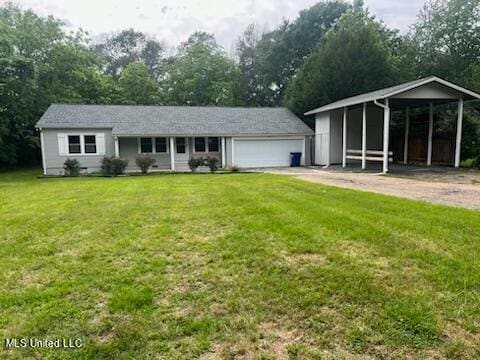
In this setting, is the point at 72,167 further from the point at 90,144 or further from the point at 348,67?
the point at 348,67

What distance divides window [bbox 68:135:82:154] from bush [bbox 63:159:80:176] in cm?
126

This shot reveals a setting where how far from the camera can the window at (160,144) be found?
20.5 meters

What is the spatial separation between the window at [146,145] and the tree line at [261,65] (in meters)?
7.30

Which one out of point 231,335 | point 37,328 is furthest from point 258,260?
point 37,328

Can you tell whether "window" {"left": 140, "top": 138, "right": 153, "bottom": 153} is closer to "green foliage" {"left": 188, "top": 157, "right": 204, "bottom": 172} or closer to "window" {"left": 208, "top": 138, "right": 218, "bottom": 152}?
"window" {"left": 208, "top": 138, "right": 218, "bottom": 152}

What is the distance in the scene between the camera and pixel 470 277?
11.2ft

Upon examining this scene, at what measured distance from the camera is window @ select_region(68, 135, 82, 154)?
61.5 ft

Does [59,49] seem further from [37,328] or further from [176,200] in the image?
[37,328]

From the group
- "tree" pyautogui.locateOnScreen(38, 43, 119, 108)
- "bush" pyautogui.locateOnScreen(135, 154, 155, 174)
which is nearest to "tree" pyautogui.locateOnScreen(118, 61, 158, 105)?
"tree" pyautogui.locateOnScreen(38, 43, 119, 108)

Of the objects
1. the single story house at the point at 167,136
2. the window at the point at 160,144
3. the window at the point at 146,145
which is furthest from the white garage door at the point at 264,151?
the window at the point at 146,145

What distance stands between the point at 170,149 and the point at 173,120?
6.87 feet

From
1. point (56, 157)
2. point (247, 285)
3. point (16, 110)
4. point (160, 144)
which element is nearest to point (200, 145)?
point (160, 144)

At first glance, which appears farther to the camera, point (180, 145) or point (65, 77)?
point (65, 77)

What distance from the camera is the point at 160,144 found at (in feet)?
67.4
